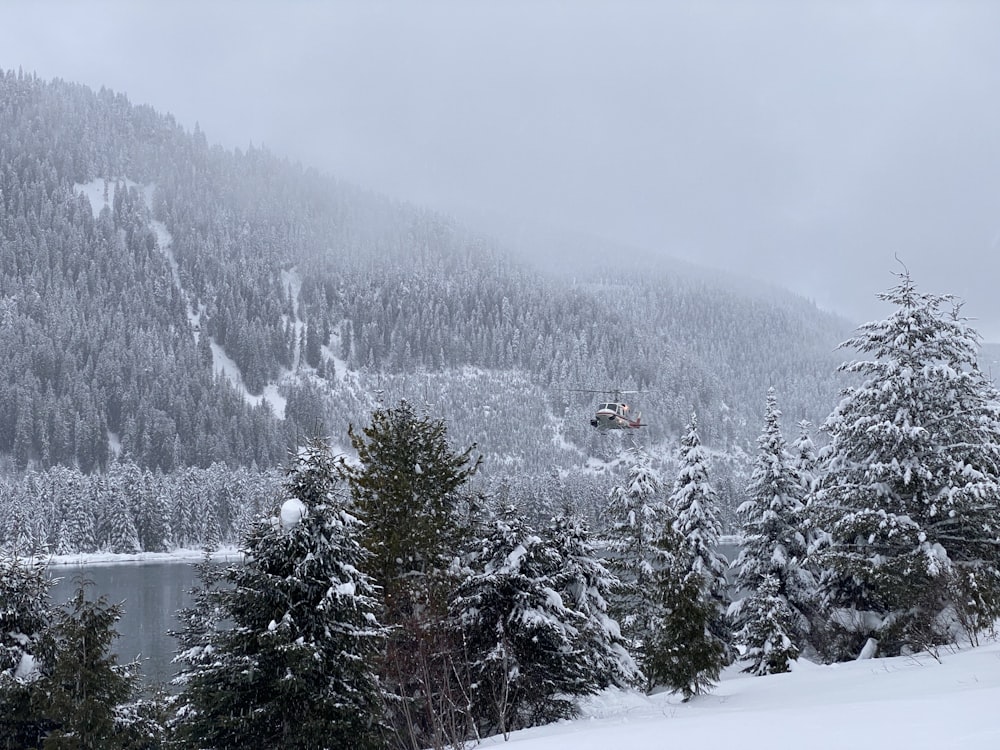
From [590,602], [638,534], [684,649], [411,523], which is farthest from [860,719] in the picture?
[638,534]

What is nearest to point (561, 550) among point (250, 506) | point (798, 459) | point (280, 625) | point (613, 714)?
point (613, 714)

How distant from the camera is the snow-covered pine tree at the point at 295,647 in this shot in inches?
541

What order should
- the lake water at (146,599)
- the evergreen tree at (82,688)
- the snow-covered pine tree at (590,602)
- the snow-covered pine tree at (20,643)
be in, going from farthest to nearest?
the lake water at (146,599), the snow-covered pine tree at (590,602), the snow-covered pine tree at (20,643), the evergreen tree at (82,688)

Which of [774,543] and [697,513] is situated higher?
[697,513]

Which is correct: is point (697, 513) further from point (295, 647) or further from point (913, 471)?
point (295, 647)

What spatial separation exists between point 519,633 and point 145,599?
6828 cm

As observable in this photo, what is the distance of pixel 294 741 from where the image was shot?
13.6 m

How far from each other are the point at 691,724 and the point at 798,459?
23754 mm

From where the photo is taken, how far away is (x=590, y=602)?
22391 millimetres

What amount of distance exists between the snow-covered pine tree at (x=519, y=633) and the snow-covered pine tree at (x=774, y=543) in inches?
465

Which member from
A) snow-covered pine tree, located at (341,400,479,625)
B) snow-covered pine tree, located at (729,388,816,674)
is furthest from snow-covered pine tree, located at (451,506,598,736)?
snow-covered pine tree, located at (729,388,816,674)

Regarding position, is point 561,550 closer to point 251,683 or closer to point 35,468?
point 251,683

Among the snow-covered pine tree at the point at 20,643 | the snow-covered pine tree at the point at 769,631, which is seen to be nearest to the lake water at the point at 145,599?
the snow-covered pine tree at the point at 20,643

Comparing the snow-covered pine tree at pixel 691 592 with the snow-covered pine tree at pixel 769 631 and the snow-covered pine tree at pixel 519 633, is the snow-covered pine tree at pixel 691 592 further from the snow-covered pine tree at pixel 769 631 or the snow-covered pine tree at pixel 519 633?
the snow-covered pine tree at pixel 519 633
